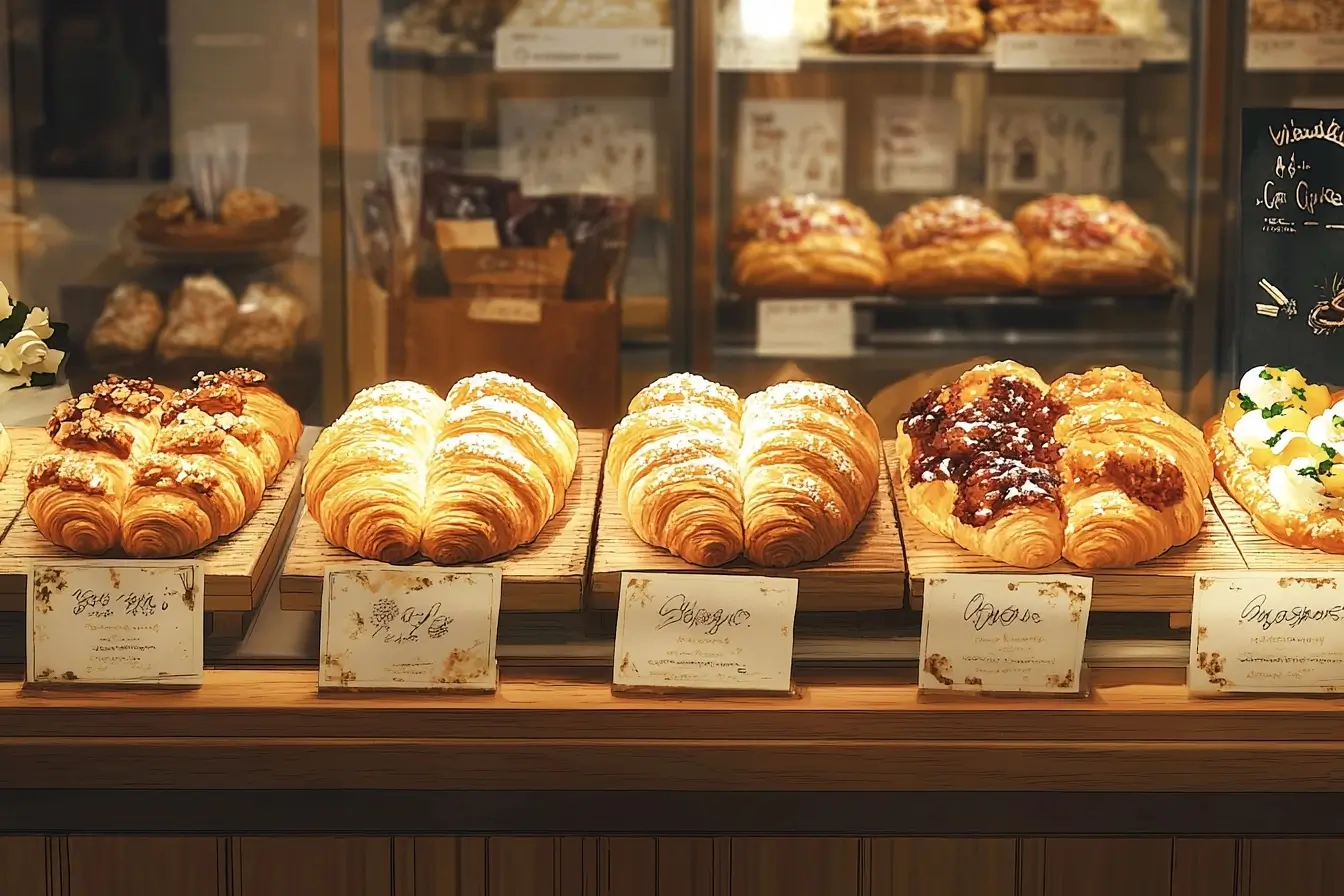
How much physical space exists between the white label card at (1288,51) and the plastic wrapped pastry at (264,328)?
215 centimetres

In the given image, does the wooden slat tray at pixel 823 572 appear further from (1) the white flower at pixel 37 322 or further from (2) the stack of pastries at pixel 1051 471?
(1) the white flower at pixel 37 322

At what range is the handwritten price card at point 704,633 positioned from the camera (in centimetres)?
134

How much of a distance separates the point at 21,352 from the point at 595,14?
1639 millimetres

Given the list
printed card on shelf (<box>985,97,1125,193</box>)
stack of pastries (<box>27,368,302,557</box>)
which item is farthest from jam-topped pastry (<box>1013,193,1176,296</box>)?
stack of pastries (<box>27,368,302,557</box>)

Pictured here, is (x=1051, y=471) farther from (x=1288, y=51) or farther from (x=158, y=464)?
(x=1288, y=51)

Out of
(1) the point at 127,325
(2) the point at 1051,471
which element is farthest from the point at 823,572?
(1) the point at 127,325

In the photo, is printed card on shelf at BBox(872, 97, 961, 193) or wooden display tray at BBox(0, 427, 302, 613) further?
printed card on shelf at BBox(872, 97, 961, 193)

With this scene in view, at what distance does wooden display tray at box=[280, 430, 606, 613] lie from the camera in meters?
1.39

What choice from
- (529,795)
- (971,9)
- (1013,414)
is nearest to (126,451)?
(529,795)

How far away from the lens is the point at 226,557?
1422mm

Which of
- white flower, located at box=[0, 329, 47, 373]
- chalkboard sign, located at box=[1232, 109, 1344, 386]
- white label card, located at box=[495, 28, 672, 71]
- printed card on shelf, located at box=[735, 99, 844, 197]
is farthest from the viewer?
printed card on shelf, located at box=[735, 99, 844, 197]

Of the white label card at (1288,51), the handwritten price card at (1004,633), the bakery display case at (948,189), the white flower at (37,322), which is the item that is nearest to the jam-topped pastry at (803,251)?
the bakery display case at (948,189)

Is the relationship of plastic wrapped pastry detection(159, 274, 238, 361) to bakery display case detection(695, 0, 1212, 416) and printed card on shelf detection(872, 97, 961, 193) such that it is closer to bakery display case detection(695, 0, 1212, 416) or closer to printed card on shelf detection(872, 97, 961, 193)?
bakery display case detection(695, 0, 1212, 416)

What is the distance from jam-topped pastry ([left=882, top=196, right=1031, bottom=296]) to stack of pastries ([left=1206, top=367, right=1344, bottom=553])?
5.34 feet
